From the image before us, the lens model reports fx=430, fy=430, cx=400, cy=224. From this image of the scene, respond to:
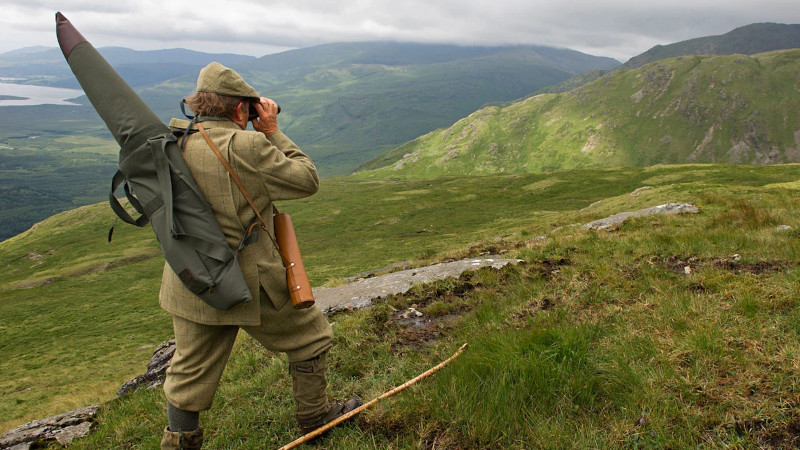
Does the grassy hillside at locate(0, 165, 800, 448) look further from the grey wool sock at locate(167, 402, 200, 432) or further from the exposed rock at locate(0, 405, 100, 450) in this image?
the grey wool sock at locate(167, 402, 200, 432)

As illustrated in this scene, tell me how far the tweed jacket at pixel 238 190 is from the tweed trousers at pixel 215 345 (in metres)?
0.17

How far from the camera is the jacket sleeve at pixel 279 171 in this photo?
4113 mm

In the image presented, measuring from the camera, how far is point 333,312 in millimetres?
9594

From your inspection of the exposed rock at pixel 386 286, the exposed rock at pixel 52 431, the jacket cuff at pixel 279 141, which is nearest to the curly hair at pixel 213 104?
the jacket cuff at pixel 279 141

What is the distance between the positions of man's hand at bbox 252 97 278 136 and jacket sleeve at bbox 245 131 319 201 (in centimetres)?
31

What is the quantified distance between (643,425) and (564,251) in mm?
7830

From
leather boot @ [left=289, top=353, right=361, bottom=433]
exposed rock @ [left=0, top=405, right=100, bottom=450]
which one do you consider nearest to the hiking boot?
leather boot @ [left=289, top=353, right=361, bottom=433]

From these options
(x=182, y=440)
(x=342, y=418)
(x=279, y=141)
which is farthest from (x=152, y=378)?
(x=279, y=141)

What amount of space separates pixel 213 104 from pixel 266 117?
519 millimetres

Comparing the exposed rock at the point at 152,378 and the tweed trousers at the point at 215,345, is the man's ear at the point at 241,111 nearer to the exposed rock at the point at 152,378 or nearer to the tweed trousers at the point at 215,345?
the tweed trousers at the point at 215,345

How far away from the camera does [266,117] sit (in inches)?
178

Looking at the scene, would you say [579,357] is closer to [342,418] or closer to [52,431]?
[342,418]

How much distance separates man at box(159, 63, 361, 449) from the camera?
408 centimetres

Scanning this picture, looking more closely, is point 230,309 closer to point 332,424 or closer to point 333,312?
point 332,424
